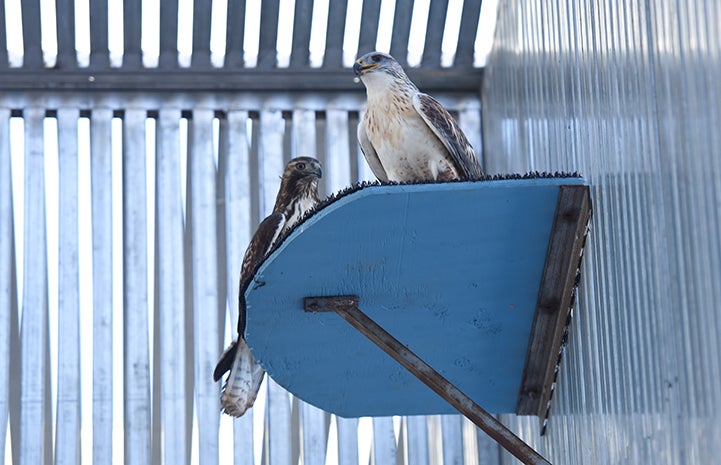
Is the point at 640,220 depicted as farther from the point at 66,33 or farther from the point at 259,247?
the point at 66,33

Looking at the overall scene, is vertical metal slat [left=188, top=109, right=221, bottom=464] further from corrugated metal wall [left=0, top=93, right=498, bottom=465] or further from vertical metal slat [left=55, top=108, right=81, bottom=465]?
vertical metal slat [left=55, top=108, right=81, bottom=465]

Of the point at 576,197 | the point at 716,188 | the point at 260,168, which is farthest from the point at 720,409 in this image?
the point at 260,168

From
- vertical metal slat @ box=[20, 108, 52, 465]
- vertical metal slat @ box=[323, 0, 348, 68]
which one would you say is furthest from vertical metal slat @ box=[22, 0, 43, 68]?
vertical metal slat @ box=[323, 0, 348, 68]

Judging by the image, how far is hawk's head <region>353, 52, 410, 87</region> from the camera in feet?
23.4

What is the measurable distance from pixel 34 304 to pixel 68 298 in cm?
21

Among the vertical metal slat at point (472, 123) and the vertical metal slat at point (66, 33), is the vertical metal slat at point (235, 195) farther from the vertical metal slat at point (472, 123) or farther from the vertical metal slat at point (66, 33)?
the vertical metal slat at point (472, 123)

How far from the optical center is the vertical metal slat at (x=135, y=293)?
8.34 meters

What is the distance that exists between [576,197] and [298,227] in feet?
3.81

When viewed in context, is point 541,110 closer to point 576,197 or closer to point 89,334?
point 576,197

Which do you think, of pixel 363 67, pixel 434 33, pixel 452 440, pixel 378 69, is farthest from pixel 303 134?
pixel 452 440

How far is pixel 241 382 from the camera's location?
7.23 meters

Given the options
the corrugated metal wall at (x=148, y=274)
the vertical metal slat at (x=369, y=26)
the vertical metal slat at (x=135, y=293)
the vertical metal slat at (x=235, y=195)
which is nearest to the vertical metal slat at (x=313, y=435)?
the corrugated metal wall at (x=148, y=274)

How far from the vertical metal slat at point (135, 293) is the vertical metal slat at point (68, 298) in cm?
30

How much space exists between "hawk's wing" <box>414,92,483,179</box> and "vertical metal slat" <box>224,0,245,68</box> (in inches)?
88.8
